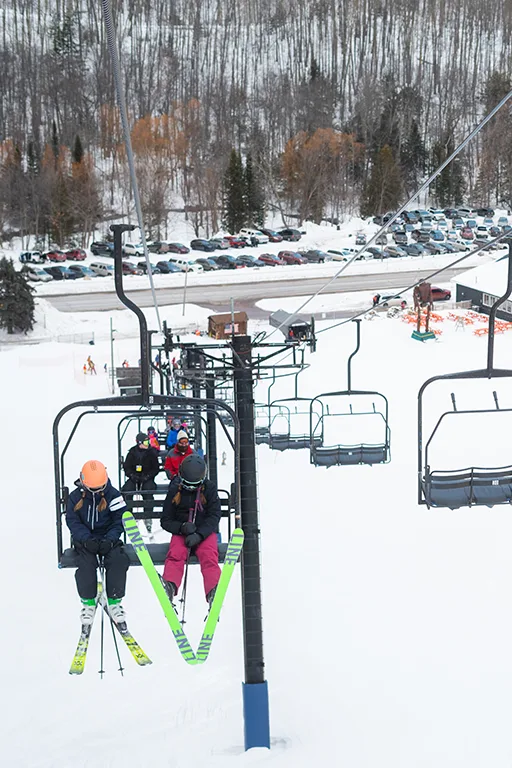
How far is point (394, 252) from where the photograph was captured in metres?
46.8

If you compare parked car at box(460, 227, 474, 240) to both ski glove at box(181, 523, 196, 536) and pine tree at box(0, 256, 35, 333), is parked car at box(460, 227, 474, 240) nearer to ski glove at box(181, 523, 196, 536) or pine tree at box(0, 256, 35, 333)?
pine tree at box(0, 256, 35, 333)

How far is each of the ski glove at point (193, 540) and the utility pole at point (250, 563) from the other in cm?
169

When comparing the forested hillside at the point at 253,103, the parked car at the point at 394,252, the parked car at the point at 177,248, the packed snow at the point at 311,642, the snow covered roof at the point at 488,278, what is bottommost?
the packed snow at the point at 311,642

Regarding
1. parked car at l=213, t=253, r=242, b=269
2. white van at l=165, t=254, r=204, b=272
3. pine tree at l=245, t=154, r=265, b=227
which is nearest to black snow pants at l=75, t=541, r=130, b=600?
white van at l=165, t=254, r=204, b=272

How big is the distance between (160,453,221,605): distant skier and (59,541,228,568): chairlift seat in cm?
8

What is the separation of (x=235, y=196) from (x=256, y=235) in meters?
2.47

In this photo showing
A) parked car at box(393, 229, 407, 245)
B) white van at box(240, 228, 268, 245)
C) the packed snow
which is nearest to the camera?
the packed snow

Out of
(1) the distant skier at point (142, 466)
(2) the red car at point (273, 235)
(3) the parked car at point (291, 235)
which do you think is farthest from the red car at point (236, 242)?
(1) the distant skier at point (142, 466)

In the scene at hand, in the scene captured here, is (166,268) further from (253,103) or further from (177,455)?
(177,455)

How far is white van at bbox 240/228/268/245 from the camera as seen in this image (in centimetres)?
5066

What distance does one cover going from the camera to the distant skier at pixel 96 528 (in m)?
6.87

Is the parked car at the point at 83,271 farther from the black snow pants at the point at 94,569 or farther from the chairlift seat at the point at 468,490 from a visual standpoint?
the black snow pants at the point at 94,569

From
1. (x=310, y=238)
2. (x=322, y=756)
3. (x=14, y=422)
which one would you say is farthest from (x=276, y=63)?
(x=322, y=756)

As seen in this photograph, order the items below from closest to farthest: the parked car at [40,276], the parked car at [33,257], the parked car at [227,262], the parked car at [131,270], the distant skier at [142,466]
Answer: the distant skier at [142,466]
the parked car at [40,276]
the parked car at [131,270]
the parked car at [227,262]
the parked car at [33,257]
